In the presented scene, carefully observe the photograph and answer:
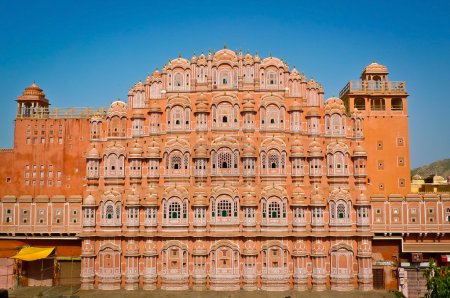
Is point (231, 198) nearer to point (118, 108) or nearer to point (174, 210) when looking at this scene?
point (174, 210)

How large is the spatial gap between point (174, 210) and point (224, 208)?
465 centimetres

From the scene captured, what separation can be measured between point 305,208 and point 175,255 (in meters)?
12.7

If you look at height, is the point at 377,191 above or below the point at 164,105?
below

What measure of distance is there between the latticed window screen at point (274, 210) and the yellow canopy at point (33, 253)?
21439 millimetres

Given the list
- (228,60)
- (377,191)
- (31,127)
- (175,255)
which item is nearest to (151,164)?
(175,255)

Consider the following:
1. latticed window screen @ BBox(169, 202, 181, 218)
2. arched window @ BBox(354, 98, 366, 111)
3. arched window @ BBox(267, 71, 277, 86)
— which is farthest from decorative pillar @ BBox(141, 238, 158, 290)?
arched window @ BBox(354, 98, 366, 111)

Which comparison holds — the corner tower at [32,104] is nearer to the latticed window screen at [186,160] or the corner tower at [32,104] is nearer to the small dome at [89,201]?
the small dome at [89,201]

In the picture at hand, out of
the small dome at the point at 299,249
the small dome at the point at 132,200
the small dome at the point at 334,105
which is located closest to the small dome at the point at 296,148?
the small dome at the point at 334,105

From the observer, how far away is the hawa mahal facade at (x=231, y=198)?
3997 centimetres

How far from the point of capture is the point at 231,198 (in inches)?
1585

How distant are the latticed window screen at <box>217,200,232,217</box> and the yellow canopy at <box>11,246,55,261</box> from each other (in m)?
16.9

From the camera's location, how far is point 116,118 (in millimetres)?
43312

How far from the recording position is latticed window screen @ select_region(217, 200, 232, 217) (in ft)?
132

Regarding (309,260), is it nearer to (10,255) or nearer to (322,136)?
(322,136)
